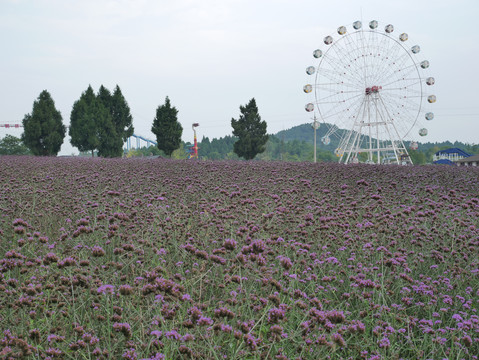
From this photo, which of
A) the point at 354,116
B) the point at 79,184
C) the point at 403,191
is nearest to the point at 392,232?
the point at 403,191

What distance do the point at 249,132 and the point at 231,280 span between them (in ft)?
131

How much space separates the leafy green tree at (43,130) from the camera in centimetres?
3853

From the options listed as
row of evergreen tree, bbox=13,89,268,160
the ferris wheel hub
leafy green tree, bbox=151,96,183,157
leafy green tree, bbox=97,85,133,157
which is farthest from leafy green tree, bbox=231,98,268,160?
the ferris wheel hub

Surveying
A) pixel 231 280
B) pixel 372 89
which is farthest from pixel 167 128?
pixel 231 280

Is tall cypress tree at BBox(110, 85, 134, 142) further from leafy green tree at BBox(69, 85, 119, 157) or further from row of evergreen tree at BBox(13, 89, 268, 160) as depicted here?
leafy green tree at BBox(69, 85, 119, 157)

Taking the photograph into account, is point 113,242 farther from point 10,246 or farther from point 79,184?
point 79,184

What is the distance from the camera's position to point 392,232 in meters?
5.39

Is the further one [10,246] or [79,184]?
[79,184]

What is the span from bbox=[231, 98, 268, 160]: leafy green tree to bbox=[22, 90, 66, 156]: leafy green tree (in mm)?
15842

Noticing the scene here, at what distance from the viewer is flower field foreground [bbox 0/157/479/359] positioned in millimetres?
2342

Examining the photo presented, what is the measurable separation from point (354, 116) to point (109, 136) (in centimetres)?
2230

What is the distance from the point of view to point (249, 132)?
42406 millimetres

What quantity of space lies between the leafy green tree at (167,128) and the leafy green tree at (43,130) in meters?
8.35

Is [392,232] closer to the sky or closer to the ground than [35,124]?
closer to the ground
